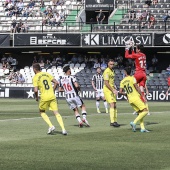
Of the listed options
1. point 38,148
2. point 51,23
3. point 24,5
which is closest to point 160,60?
point 51,23

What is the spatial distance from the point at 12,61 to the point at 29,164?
1751 inches

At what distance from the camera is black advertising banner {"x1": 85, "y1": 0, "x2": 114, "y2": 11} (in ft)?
177

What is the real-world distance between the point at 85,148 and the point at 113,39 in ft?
115

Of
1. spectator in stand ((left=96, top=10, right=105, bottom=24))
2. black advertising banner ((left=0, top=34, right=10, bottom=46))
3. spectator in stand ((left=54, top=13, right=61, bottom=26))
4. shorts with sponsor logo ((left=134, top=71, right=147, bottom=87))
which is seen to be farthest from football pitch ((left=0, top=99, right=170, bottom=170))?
spectator in stand ((left=54, top=13, right=61, bottom=26))

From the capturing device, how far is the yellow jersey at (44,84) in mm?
18234

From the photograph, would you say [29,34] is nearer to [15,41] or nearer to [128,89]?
[15,41]

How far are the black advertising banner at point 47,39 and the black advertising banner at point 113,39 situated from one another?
847mm

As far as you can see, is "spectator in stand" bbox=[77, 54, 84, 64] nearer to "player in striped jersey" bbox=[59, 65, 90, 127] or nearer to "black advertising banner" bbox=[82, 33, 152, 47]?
"black advertising banner" bbox=[82, 33, 152, 47]

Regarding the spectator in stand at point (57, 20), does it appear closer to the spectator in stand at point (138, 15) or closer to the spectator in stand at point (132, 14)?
the spectator in stand at point (132, 14)

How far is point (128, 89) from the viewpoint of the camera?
19.4m

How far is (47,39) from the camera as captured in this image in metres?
51.2

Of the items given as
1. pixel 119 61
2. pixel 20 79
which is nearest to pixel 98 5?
pixel 119 61

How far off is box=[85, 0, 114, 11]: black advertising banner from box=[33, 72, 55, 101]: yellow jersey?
3619 cm

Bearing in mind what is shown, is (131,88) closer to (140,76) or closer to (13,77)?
(140,76)
